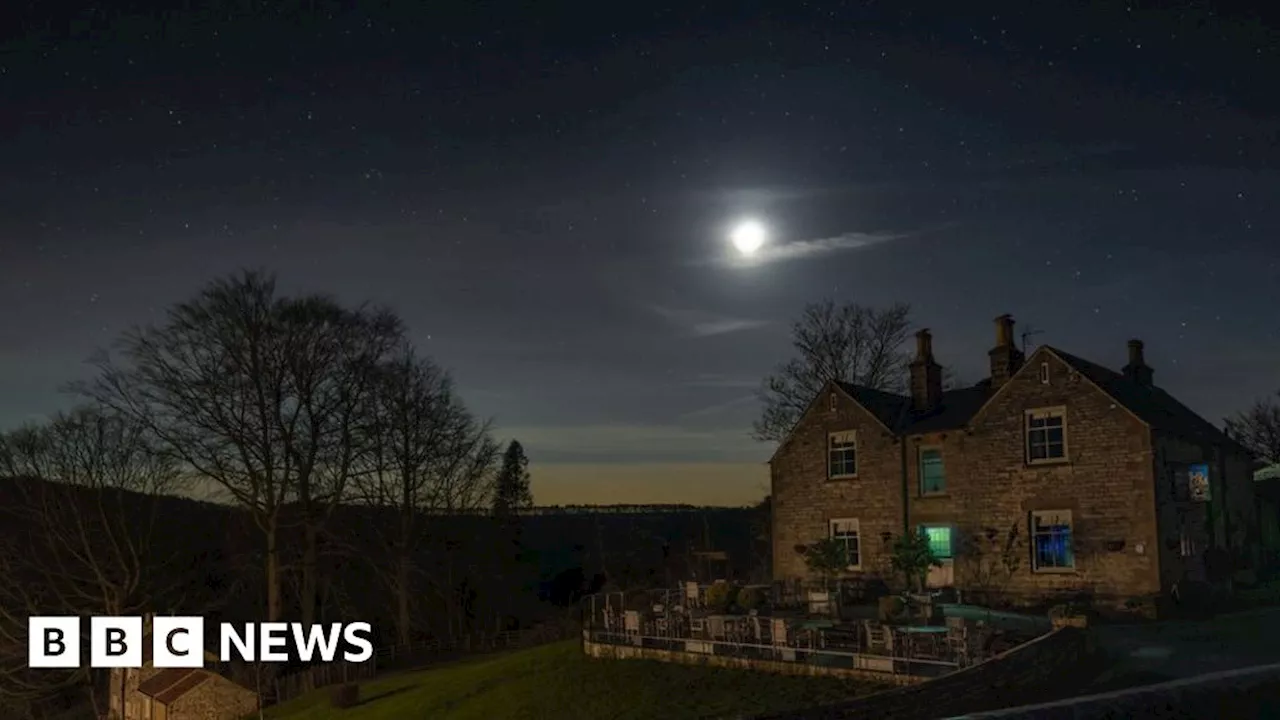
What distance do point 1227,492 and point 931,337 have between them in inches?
419

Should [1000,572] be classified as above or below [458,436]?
below

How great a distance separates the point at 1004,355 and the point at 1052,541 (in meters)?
6.64

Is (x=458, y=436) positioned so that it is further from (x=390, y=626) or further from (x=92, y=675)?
(x=92, y=675)

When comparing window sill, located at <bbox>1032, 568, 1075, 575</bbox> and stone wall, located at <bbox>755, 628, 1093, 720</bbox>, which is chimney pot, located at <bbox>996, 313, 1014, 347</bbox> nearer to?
window sill, located at <bbox>1032, 568, 1075, 575</bbox>

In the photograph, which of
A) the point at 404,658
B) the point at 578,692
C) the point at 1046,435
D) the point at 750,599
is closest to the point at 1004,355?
the point at 1046,435

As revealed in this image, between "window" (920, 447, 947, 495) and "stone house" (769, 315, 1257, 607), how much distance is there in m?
0.04

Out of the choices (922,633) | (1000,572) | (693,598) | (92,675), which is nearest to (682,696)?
(922,633)

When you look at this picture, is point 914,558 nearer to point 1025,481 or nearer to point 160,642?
point 1025,481

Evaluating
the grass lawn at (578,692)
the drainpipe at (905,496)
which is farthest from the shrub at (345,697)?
the drainpipe at (905,496)

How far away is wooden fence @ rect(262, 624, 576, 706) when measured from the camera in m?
39.9

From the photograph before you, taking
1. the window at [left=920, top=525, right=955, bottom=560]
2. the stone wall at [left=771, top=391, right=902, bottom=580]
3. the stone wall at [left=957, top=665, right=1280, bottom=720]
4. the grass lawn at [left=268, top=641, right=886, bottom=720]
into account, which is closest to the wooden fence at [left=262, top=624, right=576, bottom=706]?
the grass lawn at [left=268, top=641, right=886, bottom=720]

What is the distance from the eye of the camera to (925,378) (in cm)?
3875

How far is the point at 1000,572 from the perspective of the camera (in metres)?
33.8

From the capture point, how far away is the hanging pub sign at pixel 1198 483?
107 ft
